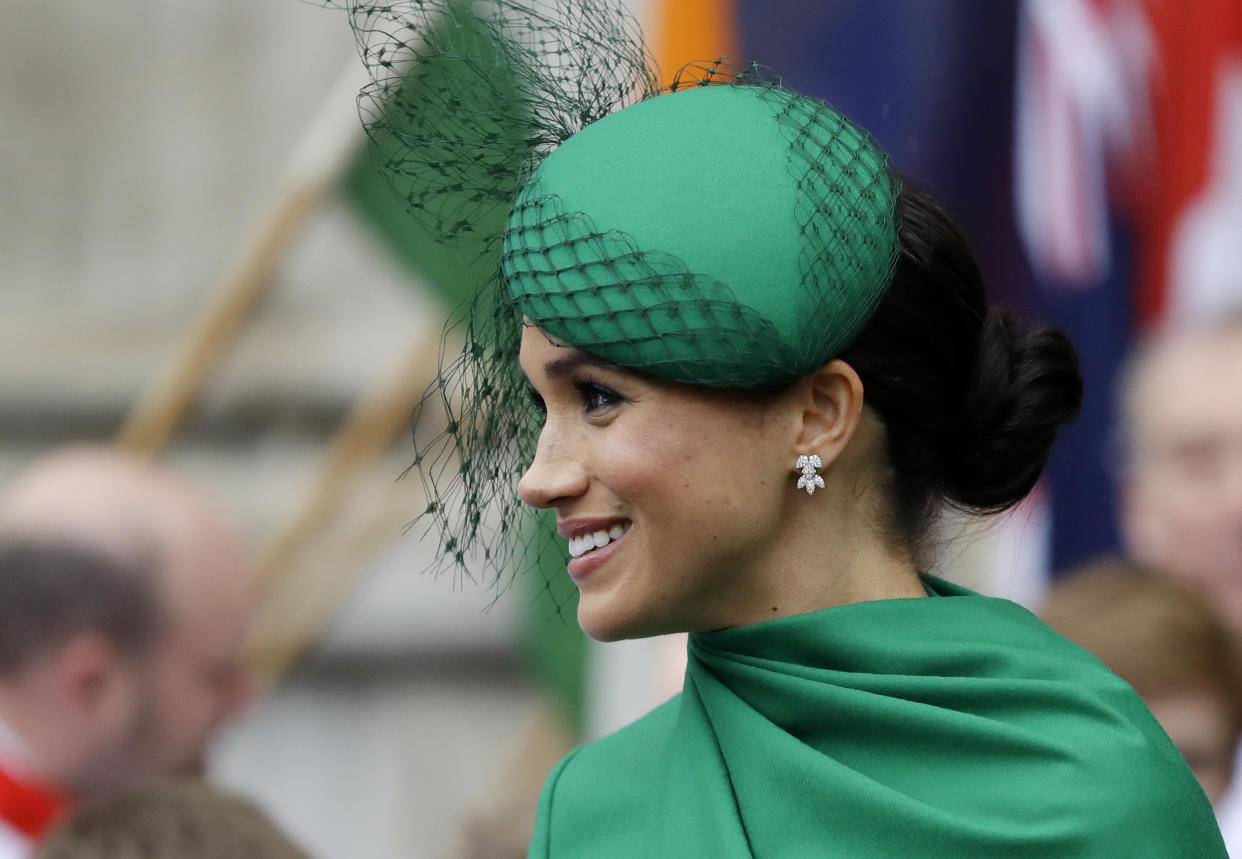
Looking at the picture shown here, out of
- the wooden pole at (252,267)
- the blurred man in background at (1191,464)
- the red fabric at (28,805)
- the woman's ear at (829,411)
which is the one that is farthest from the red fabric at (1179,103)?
the red fabric at (28,805)

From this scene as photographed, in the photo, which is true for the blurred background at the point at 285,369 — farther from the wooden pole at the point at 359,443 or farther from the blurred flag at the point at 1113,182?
the blurred flag at the point at 1113,182

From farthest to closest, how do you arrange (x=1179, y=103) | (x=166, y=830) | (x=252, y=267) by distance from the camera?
(x=252, y=267), (x=1179, y=103), (x=166, y=830)

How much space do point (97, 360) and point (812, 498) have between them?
13.6 feet

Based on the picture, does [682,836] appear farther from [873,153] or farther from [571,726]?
[571,726]

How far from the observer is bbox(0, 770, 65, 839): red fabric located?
305cm

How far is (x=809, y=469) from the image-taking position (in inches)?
77.8

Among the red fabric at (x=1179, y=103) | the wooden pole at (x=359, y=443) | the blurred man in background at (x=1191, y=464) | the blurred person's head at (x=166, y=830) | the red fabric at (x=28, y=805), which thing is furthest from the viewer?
the wooden pole at (x=359, y=443)

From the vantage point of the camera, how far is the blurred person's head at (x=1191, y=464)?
3951 mm

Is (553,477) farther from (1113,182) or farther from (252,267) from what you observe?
(252,267)

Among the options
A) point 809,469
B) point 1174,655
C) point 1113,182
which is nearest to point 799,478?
point 809,469

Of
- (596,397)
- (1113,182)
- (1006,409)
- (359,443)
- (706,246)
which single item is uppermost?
(706,246)

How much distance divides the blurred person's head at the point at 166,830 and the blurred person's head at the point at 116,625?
34 cm

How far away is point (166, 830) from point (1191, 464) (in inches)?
106

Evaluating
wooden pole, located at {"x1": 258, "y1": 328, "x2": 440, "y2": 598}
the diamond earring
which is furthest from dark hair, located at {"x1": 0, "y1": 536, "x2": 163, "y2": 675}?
wooden pole, located at {"x1": 258, "y1": 328, "x2": 440, "y2": 598}
